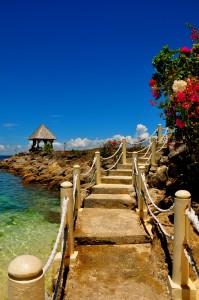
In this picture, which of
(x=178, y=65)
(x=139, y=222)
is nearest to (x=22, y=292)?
(x=139, y=222)

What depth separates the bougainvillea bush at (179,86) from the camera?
6480mm

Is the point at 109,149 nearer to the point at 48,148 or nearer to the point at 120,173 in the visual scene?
the point at 120,173

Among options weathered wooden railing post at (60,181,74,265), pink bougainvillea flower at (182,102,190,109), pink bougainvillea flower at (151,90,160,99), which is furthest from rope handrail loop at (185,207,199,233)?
pink bougainvillea flower at (151,90,160,99)

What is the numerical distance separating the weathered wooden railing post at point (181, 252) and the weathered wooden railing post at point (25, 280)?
2.35 metres

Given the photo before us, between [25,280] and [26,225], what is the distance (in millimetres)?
9957

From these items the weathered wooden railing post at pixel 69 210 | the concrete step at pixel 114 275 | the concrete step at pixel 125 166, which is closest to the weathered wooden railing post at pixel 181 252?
the concrete step at pixel 114 275

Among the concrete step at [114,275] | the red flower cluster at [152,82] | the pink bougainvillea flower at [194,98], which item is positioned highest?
the red flower cluster at [152,82]

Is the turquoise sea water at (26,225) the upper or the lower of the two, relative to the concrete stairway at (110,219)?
lower

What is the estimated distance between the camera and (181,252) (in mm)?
3559

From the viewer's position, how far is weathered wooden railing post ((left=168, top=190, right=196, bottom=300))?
350cm

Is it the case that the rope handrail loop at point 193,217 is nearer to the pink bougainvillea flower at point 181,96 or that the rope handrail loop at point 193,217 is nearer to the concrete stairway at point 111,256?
the concrete stairway at point 111,256

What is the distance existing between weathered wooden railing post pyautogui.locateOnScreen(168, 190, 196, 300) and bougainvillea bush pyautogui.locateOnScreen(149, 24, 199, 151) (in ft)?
11.4

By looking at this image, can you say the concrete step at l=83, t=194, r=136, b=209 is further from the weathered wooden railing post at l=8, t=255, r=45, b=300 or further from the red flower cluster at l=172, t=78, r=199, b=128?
the weathered wooden railing post at l=8, t=255, r=45, b=300

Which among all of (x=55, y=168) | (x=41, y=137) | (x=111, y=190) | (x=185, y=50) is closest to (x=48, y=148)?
(x=41, y=137)
